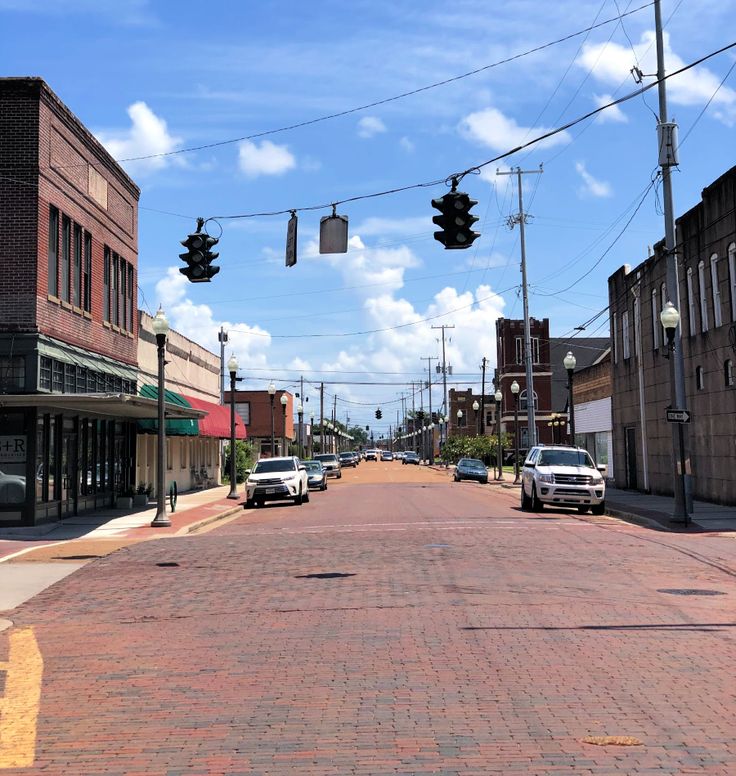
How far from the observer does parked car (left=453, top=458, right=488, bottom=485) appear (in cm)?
5269

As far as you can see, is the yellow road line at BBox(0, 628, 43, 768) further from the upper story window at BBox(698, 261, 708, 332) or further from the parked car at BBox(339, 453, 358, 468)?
the parked car at BBox(339, 453, 358, 468)

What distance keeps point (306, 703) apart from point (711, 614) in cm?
560

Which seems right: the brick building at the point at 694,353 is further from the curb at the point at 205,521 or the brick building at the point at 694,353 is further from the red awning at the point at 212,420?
the red awning at the point at 212,420

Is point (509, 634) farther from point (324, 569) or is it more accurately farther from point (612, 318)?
point (612, 318)

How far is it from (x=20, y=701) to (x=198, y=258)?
12.0 m

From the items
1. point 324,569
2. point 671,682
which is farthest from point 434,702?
point 324,569

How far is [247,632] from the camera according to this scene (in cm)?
988

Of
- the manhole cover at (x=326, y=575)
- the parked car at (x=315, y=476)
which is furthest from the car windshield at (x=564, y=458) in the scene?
the parked car at (x=315, y=476)

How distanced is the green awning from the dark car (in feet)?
68.8

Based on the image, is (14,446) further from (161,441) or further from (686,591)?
(686,591)

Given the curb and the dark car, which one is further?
the dark car

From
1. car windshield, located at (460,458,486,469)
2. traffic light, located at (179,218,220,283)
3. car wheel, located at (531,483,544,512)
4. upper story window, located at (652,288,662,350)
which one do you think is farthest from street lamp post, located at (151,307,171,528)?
car windshield, located at (460,458,486,469)

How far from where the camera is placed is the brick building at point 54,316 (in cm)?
2144

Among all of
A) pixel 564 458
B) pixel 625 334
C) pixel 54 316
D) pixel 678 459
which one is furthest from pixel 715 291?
pixel 54 316
